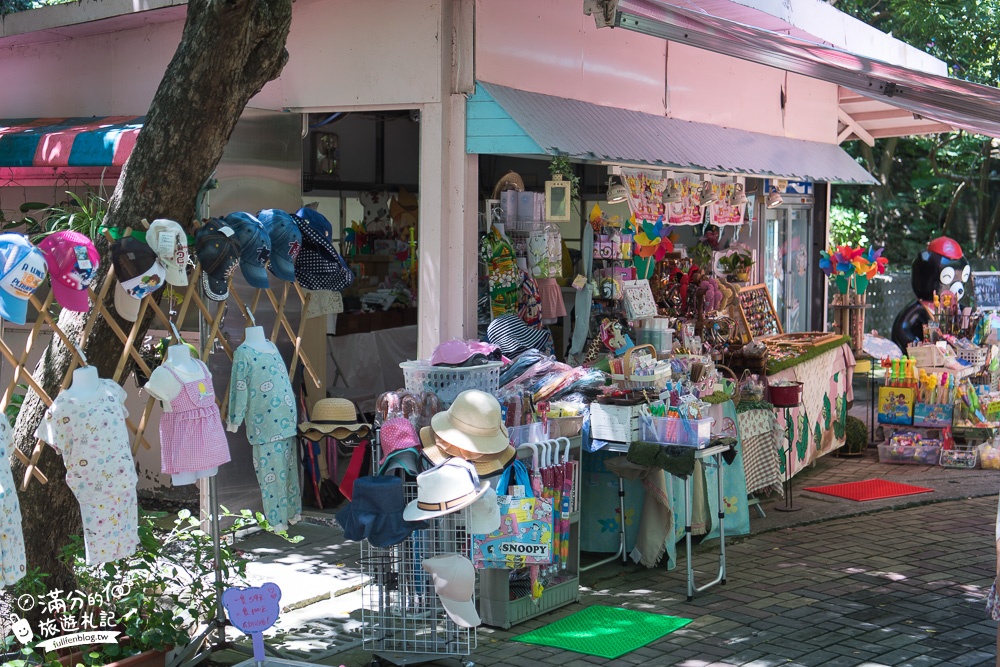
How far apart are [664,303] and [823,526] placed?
7.69 ft

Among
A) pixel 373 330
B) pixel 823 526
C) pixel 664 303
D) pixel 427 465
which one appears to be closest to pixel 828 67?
pixel 664 303

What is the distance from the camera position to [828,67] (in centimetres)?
732

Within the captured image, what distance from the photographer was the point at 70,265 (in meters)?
4.57

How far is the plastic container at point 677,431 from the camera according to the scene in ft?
21.4

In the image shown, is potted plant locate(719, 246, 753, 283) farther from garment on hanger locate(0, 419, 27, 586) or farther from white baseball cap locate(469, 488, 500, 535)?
garment on hanger locate(0, 419, 27, 586)

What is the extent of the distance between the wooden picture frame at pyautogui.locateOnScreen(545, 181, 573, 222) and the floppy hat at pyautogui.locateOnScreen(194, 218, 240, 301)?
300 cm

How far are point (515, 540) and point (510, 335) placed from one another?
2.02 m

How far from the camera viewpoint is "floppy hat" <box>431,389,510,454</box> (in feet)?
18.0

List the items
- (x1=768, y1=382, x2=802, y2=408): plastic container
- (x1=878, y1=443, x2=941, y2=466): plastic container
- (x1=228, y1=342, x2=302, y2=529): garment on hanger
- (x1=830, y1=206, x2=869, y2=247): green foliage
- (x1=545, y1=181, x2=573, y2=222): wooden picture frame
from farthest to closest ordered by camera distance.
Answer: (x1=830, y1=206, x2=869, y2=247): green foliage < (x1=878, y1=443, x2=941, y2=466): plastic container < (x1=768, y1=382, x2=802, y2=408): plastic container < (x1=545, y1=181, x2=573, y2=222): wooden picture frame < (x1=228, y1=342, x2=302, y2=529): garment on hanger

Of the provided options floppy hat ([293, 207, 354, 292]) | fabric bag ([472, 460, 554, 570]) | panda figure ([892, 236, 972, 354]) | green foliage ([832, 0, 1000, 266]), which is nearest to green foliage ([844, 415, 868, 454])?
panda figure ([892, 236, 972, 354])

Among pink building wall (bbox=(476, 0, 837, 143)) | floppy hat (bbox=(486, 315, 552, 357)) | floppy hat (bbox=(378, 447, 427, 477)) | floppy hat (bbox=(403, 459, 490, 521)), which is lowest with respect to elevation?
floppy hat (bbox=(403, 459, 490, 521))

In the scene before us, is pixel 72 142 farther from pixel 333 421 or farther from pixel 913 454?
pixel 913 454

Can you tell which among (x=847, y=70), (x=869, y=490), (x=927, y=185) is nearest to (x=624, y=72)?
(x=847, y=70)

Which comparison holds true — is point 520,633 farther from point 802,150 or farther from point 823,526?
point 802,150
